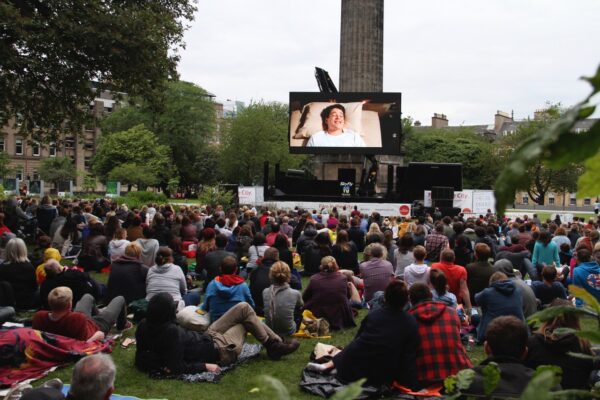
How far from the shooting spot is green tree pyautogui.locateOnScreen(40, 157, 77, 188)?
203ft

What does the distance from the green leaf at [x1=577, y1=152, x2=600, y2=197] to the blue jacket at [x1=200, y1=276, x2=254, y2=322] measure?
647 cm

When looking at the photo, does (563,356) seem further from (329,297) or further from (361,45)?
(361,45)

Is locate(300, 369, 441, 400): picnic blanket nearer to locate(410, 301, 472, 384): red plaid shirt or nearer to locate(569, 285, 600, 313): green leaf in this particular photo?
locate(410, 301, 472, 384): red plaid shirt

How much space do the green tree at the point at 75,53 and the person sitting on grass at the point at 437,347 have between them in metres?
10.3

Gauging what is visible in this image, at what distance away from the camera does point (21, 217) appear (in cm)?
1678

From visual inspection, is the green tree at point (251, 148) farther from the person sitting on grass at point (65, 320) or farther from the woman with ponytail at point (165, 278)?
the person sitting on grass at point (65, 320)

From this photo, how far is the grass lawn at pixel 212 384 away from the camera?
5.59 meters

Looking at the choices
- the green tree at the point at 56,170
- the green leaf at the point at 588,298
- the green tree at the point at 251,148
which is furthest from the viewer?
the green tree at the point at 56,170

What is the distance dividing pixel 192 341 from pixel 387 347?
6.86 ft

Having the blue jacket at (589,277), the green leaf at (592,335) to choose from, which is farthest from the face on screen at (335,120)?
the green leaf at (592,335)

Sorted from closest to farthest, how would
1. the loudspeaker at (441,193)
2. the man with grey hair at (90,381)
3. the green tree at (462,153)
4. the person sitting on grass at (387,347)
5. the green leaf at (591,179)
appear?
the green leaf at (591,179) < the man with grey hair at (90,381) < the person sitting on grass at (387,347) < the loudspeaker at (441,193) < the green tree at (462,153)

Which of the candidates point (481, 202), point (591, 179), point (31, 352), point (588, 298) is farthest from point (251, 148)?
point (591, 179)

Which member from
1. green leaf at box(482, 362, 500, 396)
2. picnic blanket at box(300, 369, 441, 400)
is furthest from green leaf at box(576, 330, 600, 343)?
picnic blanket at box(300, 369, 441, 400)

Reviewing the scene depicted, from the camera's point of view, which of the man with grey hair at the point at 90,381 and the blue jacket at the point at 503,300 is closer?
the man with grey hair at the point at 90,381
